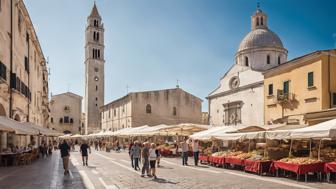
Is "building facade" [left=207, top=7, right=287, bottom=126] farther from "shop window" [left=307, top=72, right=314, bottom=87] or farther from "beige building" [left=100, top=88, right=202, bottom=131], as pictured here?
"beige building" [left=100, top=88, right=202, bottom=131]

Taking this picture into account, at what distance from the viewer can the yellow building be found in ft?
85.3

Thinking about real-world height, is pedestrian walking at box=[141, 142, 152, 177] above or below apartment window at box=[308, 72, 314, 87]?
below

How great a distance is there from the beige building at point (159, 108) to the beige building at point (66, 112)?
20.3 m

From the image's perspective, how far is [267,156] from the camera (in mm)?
16469

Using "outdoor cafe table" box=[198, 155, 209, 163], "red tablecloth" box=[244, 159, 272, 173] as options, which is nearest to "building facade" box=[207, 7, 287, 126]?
"outdoor cafe table" box=[198, 155, 209, 163]

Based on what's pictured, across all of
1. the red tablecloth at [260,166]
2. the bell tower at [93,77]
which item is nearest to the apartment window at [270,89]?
A: the red tablecloth at [260,166]

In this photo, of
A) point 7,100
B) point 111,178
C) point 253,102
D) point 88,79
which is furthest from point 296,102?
point 88,79

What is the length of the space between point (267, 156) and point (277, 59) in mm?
31966

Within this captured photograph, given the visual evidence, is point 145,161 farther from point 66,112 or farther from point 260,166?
point 66,112

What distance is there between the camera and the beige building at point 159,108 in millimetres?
56844

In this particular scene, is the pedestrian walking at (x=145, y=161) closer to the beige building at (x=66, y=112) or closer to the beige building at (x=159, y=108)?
the beige building at (x=159, y=108)

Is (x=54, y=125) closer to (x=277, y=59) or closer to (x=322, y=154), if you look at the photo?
(x=277, y=59)

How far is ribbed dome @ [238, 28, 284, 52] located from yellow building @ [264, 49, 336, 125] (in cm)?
1468

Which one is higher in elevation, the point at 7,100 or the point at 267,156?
the point at 7,100
